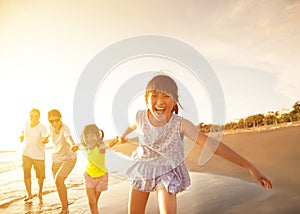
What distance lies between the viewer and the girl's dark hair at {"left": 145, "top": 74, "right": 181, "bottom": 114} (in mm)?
2633

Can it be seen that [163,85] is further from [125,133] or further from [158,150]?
[125,133]

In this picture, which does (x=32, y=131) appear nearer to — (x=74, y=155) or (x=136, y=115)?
(x=74, y=155)

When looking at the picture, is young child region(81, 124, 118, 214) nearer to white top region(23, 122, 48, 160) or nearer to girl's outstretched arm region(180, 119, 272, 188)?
girl's outstretched arm region(180, 119, 272, 188)

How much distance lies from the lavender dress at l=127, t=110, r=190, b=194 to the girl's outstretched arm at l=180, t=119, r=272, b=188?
0.09 m

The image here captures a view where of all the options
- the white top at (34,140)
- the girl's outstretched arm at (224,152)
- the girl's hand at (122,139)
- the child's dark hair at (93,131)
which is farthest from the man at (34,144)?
the girl's outstretched arm at (224,152)

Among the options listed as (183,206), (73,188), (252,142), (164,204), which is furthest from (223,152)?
(252,142)

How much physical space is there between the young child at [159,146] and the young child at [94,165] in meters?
1.55

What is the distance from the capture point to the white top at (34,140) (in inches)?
241

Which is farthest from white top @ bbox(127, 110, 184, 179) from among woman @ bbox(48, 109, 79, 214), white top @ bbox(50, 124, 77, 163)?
white top @ bbox(50, 124, 77, 163)

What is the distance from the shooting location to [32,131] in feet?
20.2

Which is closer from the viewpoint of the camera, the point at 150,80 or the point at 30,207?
the point at 150,80

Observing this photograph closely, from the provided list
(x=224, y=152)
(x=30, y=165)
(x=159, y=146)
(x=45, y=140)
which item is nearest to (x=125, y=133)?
A: (x=159, y=146)

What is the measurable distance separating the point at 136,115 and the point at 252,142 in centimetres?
864

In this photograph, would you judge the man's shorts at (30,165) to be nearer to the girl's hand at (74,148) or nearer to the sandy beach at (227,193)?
the sandy beach at (227,193)
